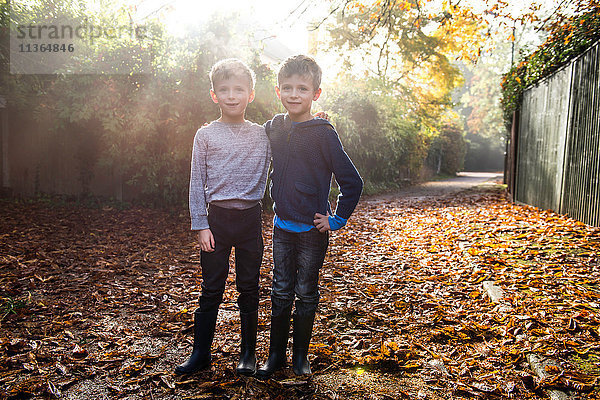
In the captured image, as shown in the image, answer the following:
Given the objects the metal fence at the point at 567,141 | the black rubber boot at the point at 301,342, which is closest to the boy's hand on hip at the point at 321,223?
the black rubber boot at the point at 301,342

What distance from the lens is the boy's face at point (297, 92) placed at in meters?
2.32

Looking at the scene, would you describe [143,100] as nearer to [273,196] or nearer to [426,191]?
[273,196]

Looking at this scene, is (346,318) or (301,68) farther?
(346,318)

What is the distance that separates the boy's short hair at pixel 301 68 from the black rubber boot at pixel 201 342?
1.40 m

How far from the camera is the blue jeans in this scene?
8.00 ft

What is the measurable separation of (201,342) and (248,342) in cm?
27

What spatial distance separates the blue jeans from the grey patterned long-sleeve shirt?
298 mm

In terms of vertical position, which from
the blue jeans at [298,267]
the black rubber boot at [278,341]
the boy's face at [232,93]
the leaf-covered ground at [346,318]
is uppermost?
the boy's face at [232,93]

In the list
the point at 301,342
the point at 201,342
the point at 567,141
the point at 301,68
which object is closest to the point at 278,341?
the point at 301,342

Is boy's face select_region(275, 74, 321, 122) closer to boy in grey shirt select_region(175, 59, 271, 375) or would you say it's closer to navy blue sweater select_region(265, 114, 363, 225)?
navy blue sweater select_region(265, 114, 363, 225)

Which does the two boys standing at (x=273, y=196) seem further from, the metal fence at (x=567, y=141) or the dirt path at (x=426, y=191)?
the dirt path at (x=426, y=191)

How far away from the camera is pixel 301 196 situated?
2389mm

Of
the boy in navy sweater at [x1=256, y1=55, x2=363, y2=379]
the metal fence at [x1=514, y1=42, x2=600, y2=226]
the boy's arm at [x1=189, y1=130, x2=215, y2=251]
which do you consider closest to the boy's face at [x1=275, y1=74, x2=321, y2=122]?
the boy in navy sweater at [x1=256, y1=55, x2=363, y2=379]

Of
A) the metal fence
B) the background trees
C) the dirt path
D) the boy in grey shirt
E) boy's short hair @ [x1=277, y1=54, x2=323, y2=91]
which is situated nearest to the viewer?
boy's short hair @ [x1=277, y1=54, x2=323, y2=91]
